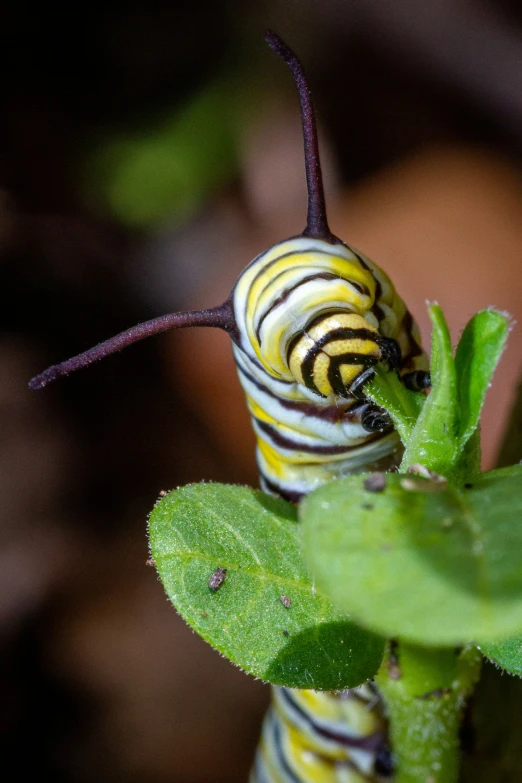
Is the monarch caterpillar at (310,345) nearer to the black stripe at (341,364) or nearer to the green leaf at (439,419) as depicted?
the black stripe at (341,364)

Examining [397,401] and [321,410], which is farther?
[321,410]

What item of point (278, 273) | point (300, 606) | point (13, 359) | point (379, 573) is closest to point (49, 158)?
point (13, 359)

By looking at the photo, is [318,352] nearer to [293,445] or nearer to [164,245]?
[293,445]

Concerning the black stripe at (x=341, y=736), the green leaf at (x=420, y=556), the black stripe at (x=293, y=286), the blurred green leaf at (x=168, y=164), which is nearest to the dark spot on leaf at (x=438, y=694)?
the green leaf at (x=420, y=556)

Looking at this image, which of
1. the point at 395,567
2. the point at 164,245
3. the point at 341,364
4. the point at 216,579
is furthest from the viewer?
the point at 164,245

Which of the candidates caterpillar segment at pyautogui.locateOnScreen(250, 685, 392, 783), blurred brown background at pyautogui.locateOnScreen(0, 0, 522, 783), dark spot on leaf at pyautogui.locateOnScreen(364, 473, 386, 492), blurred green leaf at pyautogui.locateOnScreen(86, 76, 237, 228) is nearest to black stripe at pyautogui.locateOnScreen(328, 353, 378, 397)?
dark spot on leaf at pyautogui.locateOnScreen(364, 473, 386, 492)

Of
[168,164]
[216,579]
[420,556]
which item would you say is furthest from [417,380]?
[168,164]

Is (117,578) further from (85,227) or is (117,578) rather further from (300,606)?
(300,606)
